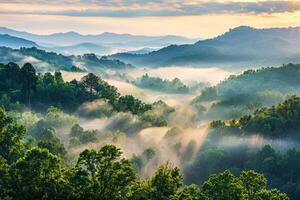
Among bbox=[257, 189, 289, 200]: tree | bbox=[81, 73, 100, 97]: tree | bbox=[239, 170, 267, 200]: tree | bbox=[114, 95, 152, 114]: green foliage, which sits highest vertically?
bbox=[239, 170, 267, 200]: tree

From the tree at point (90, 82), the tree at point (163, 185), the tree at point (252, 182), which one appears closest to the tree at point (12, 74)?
the tree at point (90, 82)

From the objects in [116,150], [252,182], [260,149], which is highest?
[116,150]

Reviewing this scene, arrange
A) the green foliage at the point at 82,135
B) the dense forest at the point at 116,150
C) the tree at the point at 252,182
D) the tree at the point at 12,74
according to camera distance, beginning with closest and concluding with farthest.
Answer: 1. the dense forest at the point at 116,150
2. the tree at the point at 252,182
3. the green foliage at the point at 82,135
4. the tree at the point at 12,74

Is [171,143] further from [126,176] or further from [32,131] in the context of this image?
[126,176]

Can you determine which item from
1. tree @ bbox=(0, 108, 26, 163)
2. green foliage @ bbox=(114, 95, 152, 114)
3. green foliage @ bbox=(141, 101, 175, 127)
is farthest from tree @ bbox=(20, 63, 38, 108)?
tree @ bbox=(0, 108, 26, 163)

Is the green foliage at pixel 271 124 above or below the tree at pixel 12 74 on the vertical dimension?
below

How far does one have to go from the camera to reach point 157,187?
4897 cm

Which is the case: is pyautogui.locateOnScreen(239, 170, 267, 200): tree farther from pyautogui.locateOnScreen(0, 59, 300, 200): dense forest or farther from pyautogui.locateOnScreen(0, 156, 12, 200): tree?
pyautogui.locateOnScreen(0, 156, 12, 200): tree

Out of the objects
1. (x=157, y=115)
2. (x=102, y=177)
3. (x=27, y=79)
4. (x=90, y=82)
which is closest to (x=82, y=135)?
(x=27, y=79)

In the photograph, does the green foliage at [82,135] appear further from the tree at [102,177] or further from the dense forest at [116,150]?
the tree at [102,177]

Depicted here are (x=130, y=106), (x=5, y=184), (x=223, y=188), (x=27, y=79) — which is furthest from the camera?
(x=130, y=106)

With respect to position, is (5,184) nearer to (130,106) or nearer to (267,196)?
(267,196)

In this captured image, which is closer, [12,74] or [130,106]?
[12,74]

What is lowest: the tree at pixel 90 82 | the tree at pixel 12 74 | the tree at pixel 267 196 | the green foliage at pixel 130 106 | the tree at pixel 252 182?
the green foliage at pixel 130 106
